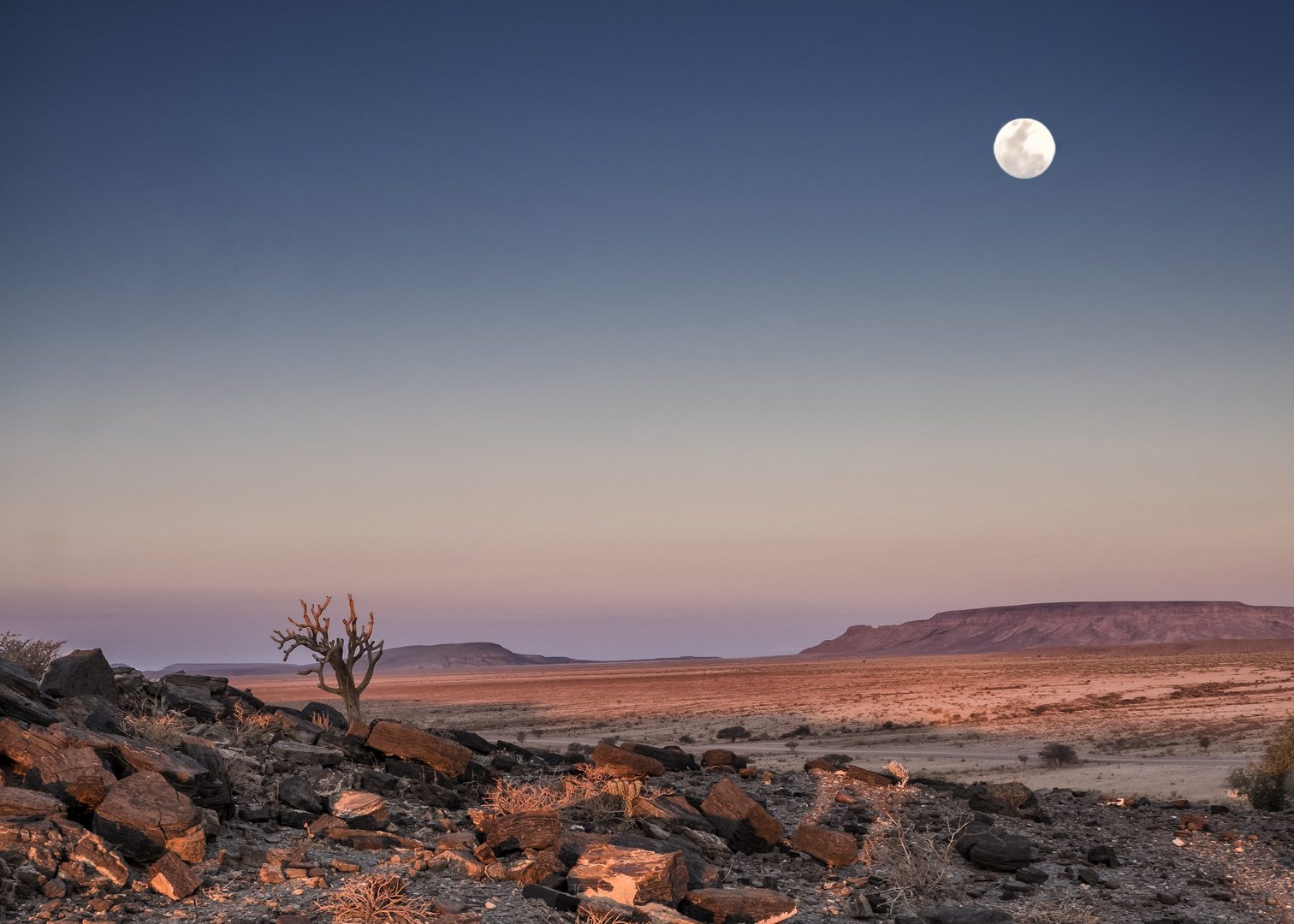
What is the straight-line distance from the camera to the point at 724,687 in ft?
306

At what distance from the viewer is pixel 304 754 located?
16.0 m

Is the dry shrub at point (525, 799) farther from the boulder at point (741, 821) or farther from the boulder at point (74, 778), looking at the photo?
the boulder at point (74, 778)

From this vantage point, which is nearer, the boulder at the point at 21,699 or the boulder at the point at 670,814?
the boulder at the point at 21,699

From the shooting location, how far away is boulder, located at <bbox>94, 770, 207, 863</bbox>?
10.2m

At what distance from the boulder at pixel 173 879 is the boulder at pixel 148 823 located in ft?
1.20

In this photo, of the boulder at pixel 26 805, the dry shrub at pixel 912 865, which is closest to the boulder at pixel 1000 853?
the dry shrub at pixel 912 865

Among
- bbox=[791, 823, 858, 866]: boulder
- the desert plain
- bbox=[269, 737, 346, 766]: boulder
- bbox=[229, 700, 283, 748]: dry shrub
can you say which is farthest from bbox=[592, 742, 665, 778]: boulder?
the desert plain

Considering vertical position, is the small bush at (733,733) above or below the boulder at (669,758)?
below

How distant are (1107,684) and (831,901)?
7227cm

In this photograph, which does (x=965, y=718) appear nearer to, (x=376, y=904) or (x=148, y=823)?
(x=376, y=904)

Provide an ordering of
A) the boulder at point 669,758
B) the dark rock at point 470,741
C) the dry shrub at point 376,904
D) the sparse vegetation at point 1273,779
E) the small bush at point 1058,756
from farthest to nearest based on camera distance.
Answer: the small bush at point 1058,756, the boulder at point 669,758, the dark rock at point 470,741, the sparse vegetation at point 1273,779, the dry shrub at point 376,904

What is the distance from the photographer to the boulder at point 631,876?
1057cm

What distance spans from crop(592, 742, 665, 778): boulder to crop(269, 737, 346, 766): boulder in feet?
15.3

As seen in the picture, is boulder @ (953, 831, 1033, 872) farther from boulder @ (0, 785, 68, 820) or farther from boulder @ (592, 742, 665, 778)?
boulder @ (0, 785, 68, 820)
